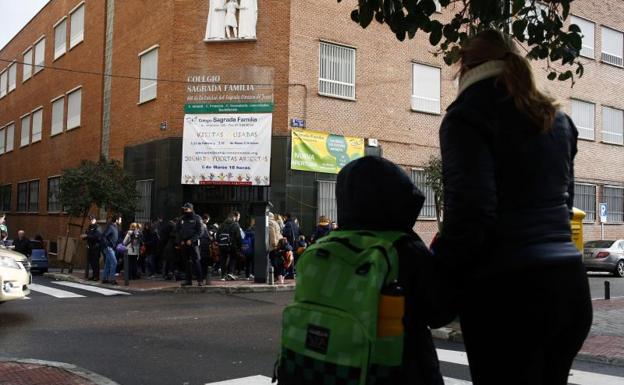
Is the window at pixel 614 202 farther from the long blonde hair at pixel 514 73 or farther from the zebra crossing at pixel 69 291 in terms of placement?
the long blonde hair at pixel 514 73

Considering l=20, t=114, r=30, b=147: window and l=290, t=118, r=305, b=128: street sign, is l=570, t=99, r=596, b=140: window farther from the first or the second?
l=20, t=114, r=30, b=147: window

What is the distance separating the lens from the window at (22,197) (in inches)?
1277

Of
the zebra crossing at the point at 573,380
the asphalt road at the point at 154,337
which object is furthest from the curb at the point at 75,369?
the zebra crossing at the point at 573,380

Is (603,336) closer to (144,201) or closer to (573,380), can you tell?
(573,380)

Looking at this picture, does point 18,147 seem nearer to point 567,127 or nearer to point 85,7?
point 85,7

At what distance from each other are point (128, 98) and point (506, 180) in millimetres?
21535

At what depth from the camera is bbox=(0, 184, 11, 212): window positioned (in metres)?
35.3

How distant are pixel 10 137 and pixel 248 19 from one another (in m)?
24.3

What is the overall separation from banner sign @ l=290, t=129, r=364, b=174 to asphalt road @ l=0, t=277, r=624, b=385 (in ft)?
24.0

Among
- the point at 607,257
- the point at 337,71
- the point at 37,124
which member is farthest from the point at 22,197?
the point at 607,257

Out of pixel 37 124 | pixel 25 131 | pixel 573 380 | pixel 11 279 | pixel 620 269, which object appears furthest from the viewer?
pixel 25 131

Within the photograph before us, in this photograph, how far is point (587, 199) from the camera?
84.3 ft

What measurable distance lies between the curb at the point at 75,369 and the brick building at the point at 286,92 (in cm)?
1234

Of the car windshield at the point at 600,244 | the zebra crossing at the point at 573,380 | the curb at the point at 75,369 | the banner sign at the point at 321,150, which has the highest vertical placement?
the banner sign at the point at 321,150
